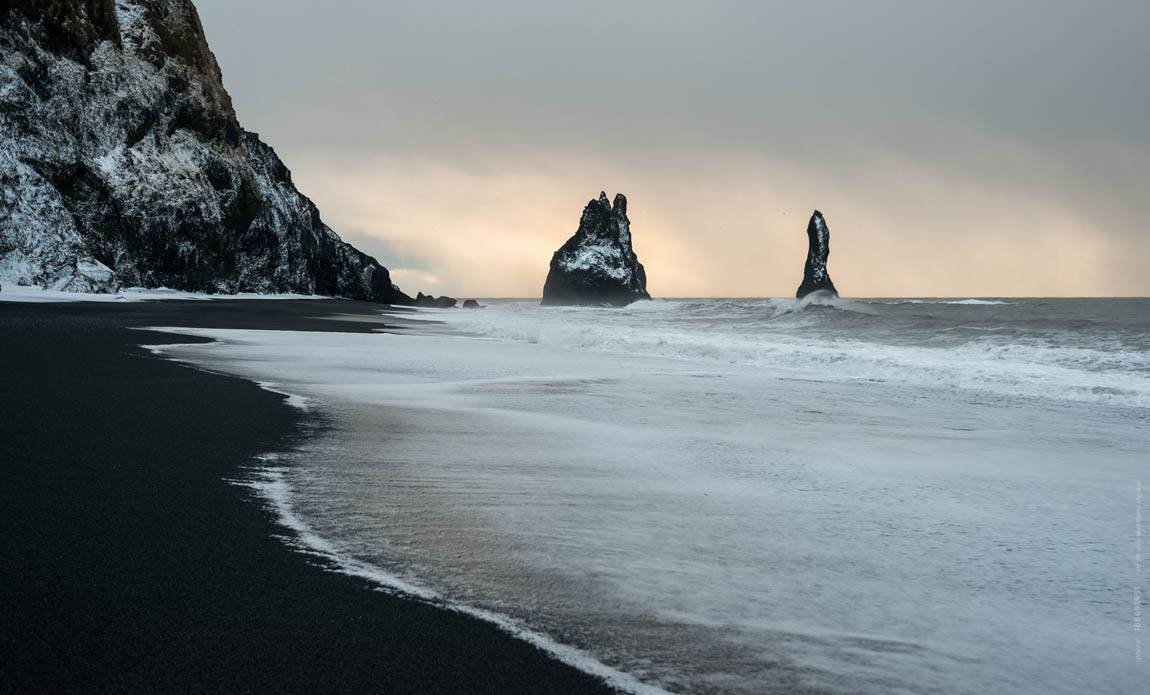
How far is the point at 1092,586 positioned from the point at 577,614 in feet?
6.36

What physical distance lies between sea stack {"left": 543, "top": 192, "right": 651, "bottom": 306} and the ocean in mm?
93530

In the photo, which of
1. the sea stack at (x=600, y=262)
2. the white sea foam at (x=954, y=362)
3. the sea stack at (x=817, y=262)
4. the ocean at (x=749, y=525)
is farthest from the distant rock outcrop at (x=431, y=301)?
the ocean at (x=749, y=525)

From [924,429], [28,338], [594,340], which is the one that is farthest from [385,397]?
[594,340]

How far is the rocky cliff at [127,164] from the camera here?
32750 mm

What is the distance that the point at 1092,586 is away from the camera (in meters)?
2.81

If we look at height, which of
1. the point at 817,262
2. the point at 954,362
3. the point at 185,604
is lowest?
the point at 185,604

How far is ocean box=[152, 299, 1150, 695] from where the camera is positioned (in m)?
2.23

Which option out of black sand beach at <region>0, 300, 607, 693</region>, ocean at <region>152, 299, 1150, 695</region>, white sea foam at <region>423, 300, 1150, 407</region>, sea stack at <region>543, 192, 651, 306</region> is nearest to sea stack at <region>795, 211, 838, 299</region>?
sea stack at <region>543, 192, 651, 306</region>

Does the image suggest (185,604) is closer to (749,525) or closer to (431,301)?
(749,525)

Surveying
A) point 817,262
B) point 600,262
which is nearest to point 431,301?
point 600,262

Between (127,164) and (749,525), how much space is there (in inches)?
1911

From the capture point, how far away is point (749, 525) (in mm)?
3488

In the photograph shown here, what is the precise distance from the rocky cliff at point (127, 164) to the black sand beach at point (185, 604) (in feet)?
108

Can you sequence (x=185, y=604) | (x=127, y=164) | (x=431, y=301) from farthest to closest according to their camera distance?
(x=431, y=301) → (x=127, y=164) → (x=185, y=604)
